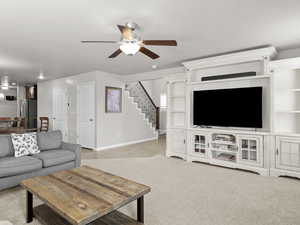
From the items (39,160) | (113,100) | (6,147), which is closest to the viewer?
(39,160)

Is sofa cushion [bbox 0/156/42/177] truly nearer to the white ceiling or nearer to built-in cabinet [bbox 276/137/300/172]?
→ the white ceiling

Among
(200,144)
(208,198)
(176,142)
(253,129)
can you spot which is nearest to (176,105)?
(176,142)

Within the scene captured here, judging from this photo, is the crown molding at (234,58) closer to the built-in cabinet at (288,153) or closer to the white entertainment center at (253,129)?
the white entertainment center at (253,129)

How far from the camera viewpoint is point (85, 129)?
6.15 m

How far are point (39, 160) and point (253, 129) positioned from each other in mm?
4230

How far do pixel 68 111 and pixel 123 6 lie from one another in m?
5.48

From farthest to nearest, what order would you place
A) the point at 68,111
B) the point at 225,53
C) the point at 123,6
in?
1. the point at 68,111
2. the point at 225,53
3. the point at 123,6

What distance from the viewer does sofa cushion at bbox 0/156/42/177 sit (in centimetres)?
265

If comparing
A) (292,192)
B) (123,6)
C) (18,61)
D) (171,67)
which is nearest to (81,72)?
(18,61)

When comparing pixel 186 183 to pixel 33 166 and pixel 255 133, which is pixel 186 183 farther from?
pixel 33 166

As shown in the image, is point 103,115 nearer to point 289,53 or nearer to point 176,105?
point 176,105

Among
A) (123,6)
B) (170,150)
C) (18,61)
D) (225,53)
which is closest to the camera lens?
(123,6)

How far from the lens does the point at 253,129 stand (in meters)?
3.99

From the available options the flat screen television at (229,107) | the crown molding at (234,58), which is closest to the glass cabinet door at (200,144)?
the flat screen television at (229,107)
